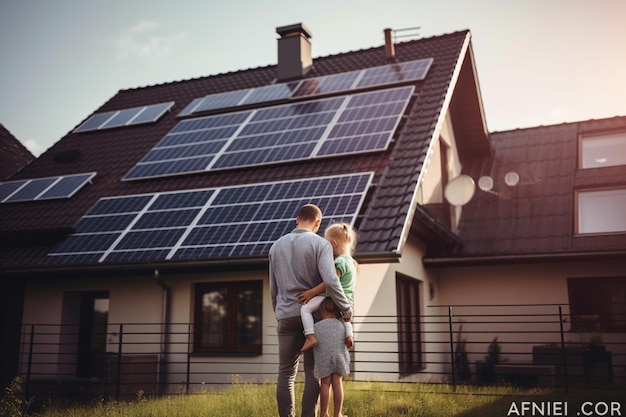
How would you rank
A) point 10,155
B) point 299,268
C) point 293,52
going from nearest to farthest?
point 299,268, point 293,52, point 10,155

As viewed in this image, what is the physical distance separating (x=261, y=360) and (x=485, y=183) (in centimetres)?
787

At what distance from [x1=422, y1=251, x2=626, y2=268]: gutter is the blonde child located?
803 cm

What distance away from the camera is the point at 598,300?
1255 cm

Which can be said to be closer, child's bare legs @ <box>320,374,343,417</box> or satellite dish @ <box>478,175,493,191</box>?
child's bare legs @ <box>320,374,343,417</box>

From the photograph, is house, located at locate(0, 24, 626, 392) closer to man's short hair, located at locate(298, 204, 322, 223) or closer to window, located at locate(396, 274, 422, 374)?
window, located at locate(396, 274, 422, 374)

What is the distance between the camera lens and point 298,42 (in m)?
16.0

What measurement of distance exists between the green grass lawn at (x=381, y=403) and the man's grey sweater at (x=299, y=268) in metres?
1.92

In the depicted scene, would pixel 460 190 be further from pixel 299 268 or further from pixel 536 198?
pixel 299 268

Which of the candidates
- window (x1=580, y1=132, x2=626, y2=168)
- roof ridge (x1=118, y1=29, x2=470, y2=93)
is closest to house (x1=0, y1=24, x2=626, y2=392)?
window (x1=580, y1=132, x2=626, y2=168)

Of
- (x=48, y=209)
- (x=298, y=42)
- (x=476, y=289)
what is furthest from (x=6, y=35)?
(x=476, y=289)

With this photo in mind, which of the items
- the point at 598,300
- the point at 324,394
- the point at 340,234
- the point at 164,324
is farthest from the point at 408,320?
the point at 324,394

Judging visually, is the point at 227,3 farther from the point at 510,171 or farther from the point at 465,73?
the point at 510,171

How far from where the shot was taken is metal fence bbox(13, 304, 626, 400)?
9.68 m

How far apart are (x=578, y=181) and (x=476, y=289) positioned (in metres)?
3.63
